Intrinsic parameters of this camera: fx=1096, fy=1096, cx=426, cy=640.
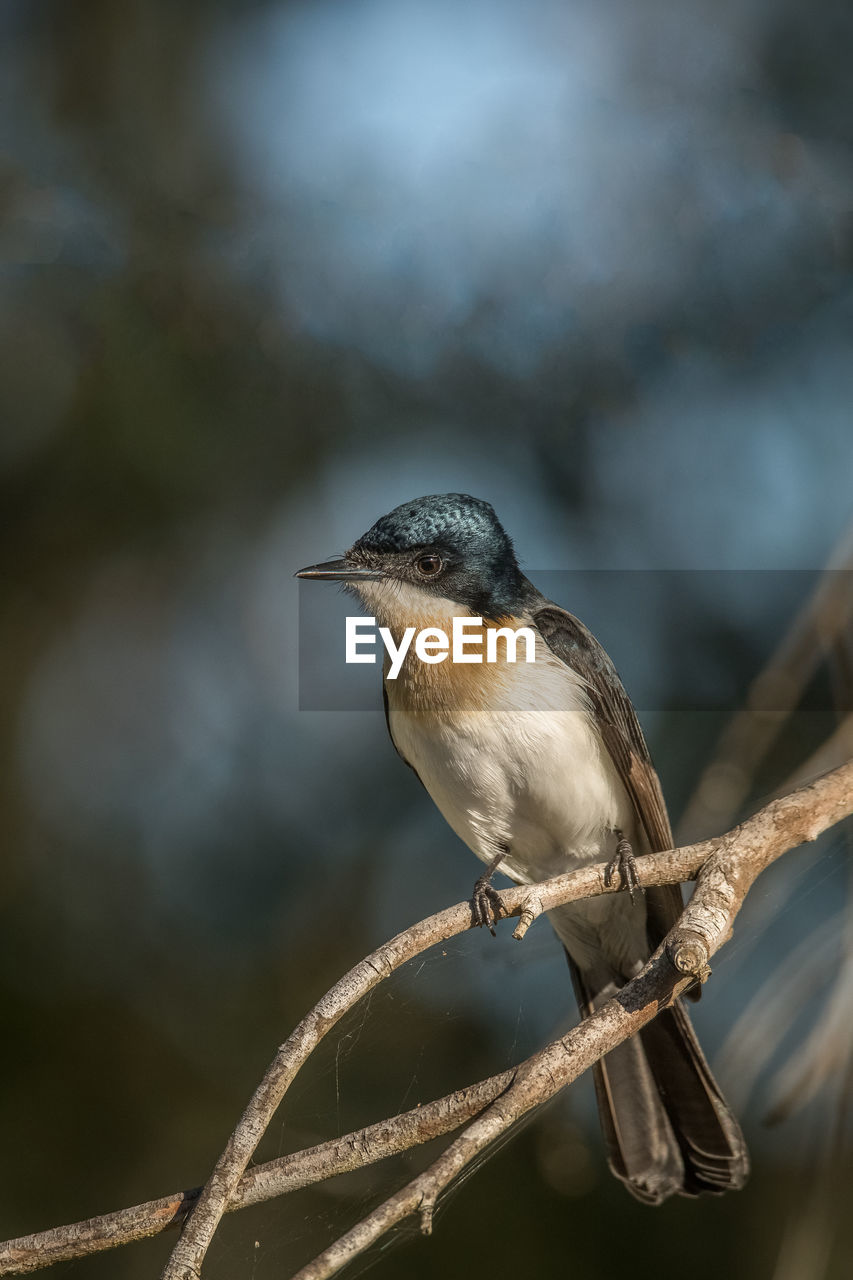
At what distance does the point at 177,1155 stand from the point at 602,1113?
1.37 metres

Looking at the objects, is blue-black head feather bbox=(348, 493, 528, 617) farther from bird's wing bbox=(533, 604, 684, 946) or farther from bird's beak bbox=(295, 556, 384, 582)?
bird's wing bbox=(533, 604, 684, 946)

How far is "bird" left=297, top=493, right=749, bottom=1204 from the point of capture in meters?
2.42

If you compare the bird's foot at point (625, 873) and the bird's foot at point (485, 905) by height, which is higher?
the bird's foot at point (625, 873)

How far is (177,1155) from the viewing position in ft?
10.4

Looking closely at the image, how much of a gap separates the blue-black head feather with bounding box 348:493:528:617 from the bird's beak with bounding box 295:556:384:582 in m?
0.03

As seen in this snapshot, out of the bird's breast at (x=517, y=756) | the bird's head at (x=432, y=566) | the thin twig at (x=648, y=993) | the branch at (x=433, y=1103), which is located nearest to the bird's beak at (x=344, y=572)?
the bird's head at (x=432, y=566)

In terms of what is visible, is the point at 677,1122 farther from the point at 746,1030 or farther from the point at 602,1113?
the point at 746,1030

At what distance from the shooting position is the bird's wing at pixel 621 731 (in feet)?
8.24

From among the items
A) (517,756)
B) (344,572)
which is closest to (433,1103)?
(517,756)

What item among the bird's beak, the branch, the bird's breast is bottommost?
the branch

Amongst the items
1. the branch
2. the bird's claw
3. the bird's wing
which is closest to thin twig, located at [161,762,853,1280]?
the branch

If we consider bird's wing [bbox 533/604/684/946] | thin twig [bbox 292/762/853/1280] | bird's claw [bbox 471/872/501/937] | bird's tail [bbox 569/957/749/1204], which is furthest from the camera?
bird's wing [bbox 533/604/684/946]

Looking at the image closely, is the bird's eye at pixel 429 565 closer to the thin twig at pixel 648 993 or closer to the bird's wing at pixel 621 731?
the bird's wing at pixel 621 731

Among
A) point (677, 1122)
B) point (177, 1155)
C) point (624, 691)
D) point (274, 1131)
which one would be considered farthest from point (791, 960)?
point (177, 1155)
